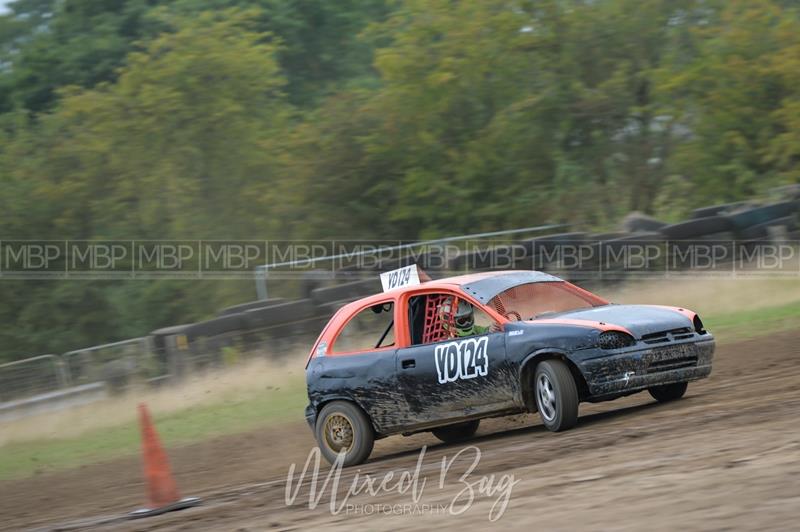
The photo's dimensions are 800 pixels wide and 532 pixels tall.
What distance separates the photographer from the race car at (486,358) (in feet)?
26.6

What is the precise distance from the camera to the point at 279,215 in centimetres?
2552

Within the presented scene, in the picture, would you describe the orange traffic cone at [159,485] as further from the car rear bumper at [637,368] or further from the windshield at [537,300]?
the car rear bumper at [637,368]

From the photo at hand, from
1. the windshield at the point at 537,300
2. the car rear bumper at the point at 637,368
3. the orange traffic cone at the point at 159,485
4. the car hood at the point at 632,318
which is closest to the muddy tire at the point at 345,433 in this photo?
the orange traffic cone at the point at 159,485

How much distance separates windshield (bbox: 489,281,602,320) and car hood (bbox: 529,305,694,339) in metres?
0.18

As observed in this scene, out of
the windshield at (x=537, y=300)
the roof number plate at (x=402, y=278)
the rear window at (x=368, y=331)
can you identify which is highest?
the roof number plate at (x=402, y=278)

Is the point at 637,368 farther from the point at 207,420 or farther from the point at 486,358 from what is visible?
the point at 207,420

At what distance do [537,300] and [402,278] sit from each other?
1258mm

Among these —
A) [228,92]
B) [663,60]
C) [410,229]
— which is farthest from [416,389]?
[228,92]

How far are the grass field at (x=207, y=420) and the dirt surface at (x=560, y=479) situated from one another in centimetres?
190

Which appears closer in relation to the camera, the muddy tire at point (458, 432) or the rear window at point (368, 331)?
the rear window at point (368, 331)

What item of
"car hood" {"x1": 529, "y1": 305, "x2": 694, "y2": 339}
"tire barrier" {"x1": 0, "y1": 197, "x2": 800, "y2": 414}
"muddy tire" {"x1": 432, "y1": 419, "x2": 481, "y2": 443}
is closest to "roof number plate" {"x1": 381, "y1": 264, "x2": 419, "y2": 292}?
"car hood" {"x1": 529, "y1": 305, "x2": 694, "y2": 339}

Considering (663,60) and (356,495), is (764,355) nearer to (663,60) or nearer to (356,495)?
(356,495)

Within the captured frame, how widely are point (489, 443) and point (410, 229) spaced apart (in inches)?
628

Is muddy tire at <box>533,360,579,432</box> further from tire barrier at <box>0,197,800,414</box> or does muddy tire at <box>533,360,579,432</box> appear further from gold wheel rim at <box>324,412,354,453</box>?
tire barrier at <box>0,197,800,414</box>
